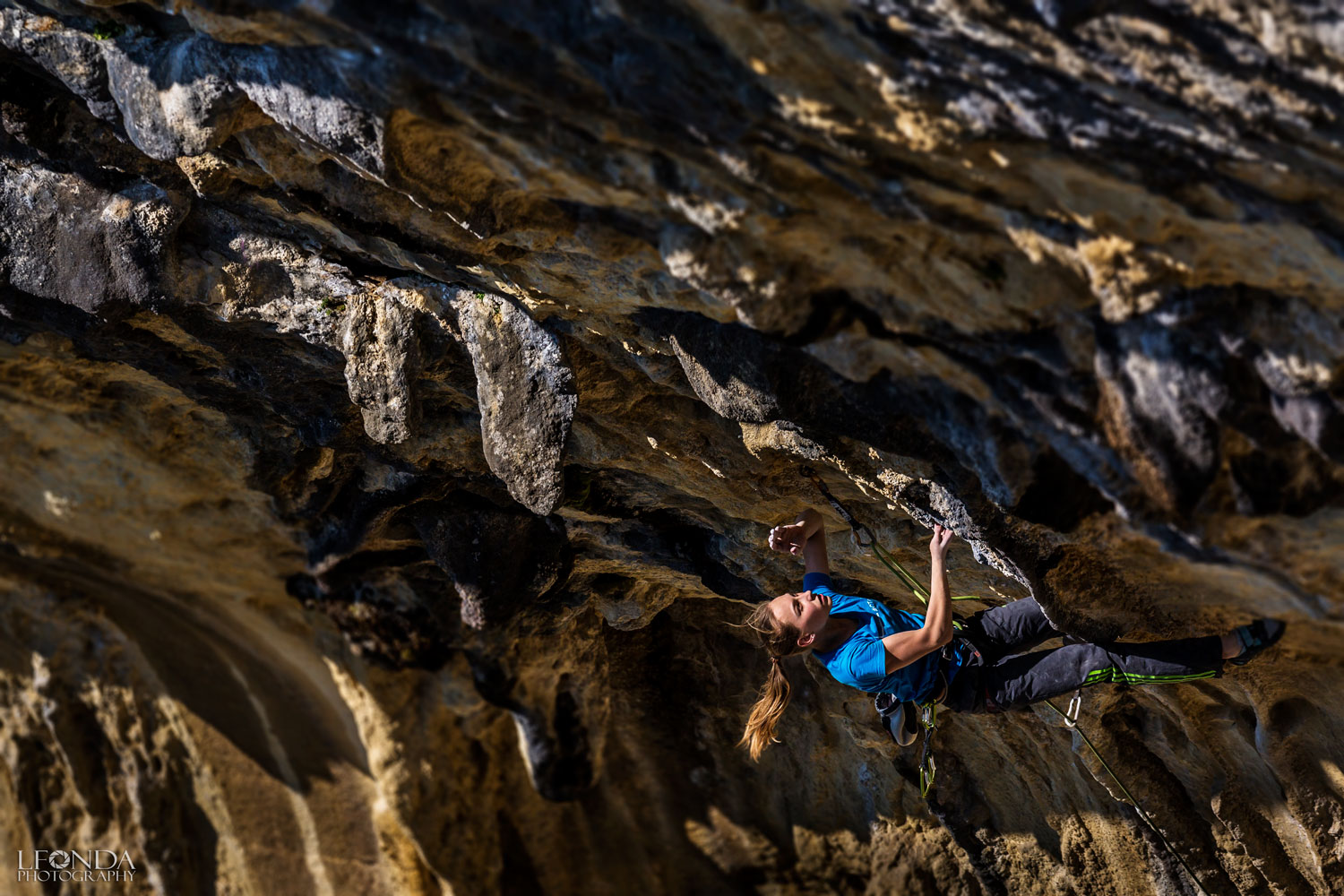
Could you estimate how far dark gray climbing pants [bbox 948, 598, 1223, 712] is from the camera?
4.22 meters

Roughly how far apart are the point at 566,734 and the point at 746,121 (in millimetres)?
6140

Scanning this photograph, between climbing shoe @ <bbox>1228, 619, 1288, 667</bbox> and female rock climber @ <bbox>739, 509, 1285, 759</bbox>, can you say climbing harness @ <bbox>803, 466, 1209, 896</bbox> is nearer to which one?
female rock climber @ <bbox>739, 509, 1285, 759</bbox>

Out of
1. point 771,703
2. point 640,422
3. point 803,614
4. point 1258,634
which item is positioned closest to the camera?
point 1258,634

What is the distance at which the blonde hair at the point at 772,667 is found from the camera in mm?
4375

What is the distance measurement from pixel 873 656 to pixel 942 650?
2.05ft

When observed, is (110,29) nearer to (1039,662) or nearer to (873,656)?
(873,656)

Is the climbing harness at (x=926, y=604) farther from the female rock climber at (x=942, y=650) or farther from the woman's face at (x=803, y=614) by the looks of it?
the woman's face at (x=803, y=614)

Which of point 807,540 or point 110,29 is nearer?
point 110,29

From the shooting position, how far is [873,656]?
4184 mm

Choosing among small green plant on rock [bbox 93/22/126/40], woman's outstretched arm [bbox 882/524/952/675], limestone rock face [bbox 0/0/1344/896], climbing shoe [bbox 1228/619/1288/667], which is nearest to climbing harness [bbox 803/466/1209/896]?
limestone rock face [bbox 0/0/1344/896]

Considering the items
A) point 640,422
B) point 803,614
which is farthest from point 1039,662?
point 640,422

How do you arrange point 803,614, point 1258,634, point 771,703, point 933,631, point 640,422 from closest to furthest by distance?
point 933,631 → point 1258,634 → point 803,614 → point 771,703 → point 640,422

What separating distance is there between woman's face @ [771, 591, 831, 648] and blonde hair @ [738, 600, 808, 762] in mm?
21

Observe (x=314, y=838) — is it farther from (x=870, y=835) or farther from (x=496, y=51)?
(x=496, y=51)
